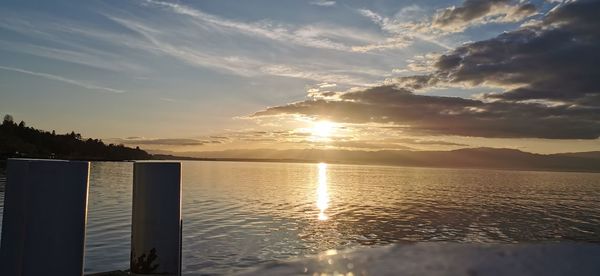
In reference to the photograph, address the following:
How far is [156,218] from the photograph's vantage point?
21.6 feet

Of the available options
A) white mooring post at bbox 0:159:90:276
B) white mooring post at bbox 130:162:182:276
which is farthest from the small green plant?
white mooring post at bbox 0:159:90:276

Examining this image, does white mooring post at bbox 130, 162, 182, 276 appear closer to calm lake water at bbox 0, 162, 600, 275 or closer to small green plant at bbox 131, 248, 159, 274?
small green plant at bbox 131, 248, 159, 274

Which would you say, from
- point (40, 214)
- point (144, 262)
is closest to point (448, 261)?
point (144, 262)

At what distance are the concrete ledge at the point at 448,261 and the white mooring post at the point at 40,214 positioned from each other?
9.46 meters

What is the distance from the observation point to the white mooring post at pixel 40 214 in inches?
187

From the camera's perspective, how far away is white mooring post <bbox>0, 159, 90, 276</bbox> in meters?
4.76

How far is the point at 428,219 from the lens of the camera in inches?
1222

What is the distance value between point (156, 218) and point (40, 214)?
6.39 ft

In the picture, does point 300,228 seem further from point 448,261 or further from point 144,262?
point 144,262

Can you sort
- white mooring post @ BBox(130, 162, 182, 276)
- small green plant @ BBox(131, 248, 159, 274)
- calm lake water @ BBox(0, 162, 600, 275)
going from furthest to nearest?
calm lake water @ BBox(0, 162, 600, 275)
small green plant @ BBox(131, 248, 159, 274)
white mooring post @ BBox(130, 162, 182, 276)

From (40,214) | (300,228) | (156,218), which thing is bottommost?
(300,228)

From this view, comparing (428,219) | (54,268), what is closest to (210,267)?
(54,268)

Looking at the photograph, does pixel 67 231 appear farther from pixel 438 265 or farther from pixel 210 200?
pixel 210 200

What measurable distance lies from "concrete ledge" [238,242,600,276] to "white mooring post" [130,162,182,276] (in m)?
7.45
